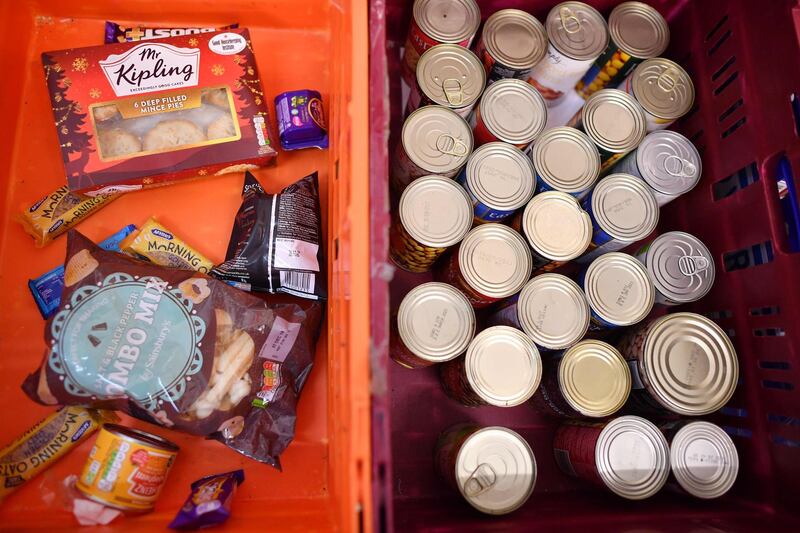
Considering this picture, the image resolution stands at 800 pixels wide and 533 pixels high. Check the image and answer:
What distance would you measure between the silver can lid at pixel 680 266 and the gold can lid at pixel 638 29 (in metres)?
0.42

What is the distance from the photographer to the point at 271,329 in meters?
1.02

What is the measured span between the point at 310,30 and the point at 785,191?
1.09 m

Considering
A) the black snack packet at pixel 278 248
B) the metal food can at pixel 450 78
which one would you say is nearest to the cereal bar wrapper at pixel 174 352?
the black snack packet at pixel 278 248

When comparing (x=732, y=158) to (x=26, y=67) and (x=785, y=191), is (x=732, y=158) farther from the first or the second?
(x=26, y=67)

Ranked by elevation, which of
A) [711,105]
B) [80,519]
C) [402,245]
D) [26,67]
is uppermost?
[26,67]

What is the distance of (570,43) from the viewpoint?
113cm

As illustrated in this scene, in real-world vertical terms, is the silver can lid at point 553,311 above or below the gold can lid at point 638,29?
below

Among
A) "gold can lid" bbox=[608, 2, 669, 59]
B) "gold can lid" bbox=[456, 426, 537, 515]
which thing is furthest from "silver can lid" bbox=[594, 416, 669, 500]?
"gold can lid" bbox=[608, 2, 669, 59]

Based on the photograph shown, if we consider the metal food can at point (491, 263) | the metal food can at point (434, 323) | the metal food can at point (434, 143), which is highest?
the metal food can at point (434, 143)

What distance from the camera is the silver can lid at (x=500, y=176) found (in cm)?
100

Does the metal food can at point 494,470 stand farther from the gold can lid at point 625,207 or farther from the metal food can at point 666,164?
the metal food can at point 666,164

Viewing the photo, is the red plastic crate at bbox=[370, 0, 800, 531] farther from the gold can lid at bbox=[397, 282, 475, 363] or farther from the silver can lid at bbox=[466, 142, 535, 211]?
the silver can lid at bbox=[466, 142, 535, 211]

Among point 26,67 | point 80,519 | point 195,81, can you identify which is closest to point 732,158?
point 195,81

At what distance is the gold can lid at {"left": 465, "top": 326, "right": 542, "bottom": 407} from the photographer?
0.94 metres
